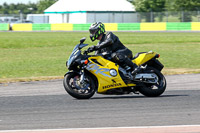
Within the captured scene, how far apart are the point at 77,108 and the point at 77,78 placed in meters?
1.01

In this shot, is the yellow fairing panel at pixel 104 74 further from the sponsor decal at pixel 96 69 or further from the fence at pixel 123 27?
the fence at pixel 123 27

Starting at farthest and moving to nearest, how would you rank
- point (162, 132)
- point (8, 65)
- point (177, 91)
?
point (8, 65) < point (177, 91) < point (162, 132)

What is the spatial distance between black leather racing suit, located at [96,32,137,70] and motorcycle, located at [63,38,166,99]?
0.11 meters

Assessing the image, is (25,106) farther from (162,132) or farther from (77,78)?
(162,132)

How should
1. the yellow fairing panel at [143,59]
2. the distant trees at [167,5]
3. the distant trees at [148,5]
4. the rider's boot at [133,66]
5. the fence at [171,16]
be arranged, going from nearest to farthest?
the rider's boot at [133,66] < the yellow fairing panel at [143,59] < the fence at [171,16] < the distant trees at [167,5] < the distant trees at [148,5]

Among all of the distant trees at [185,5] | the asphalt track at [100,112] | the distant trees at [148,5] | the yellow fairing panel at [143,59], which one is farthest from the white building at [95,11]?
the asphalt track at [100,112]

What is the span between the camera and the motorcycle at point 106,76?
8664mm

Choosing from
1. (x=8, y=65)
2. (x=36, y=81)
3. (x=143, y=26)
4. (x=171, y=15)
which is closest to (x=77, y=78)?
(x=36, y=81)

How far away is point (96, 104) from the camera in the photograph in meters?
8.29

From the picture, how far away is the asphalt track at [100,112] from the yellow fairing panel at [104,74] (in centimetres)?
28

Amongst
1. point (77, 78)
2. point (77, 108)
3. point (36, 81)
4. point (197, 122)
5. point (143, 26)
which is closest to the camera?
point (197, 122)

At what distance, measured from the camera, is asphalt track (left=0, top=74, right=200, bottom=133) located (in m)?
6.16

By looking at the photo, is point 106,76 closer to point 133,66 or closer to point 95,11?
point 133,66

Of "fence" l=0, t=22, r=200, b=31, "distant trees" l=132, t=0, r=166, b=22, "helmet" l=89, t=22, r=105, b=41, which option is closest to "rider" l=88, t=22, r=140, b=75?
"helmet" l=89, t=22, r=105, b=41
